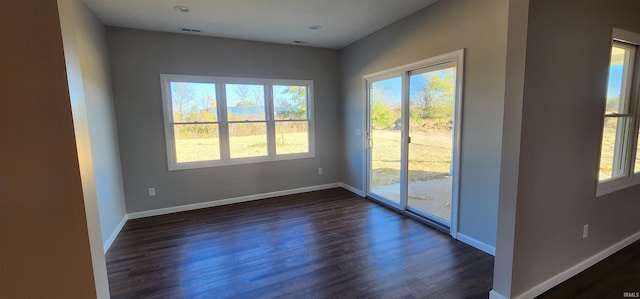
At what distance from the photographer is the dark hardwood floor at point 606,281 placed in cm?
197

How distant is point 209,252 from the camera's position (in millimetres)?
2781

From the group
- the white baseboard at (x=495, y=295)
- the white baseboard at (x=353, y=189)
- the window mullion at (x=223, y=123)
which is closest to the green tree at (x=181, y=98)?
the window mullion at (x=223, y=123)

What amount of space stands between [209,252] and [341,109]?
11.0 ft

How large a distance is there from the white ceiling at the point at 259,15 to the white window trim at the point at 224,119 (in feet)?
2.18

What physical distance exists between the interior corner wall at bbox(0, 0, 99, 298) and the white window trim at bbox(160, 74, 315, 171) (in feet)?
10.9

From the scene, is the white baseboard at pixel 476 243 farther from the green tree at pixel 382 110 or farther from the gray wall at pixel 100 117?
the gray wall at pixel 100 117

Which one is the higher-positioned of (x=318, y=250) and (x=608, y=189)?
(x=608, y=189)

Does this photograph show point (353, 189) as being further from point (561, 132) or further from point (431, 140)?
point (561, 132)

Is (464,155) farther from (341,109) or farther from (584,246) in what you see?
(341,109)

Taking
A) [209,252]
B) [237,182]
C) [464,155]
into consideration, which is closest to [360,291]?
[209,252]

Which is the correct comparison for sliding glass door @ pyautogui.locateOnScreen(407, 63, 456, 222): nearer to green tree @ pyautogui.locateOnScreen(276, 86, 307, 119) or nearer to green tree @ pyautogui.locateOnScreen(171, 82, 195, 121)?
green tree @ pyautogui.locateOnScreen(276, 86, 307, 119)

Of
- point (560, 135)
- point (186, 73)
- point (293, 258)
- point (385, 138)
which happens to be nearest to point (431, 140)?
point (385, 138)

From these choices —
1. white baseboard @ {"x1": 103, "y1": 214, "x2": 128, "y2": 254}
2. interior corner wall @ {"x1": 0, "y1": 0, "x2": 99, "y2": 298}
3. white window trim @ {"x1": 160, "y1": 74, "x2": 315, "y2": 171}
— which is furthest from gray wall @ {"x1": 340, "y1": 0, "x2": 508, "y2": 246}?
white baseboard @ {"x1": 103, "y1": 214, "x2": 128, "y2": 254}

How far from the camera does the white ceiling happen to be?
114 inches
